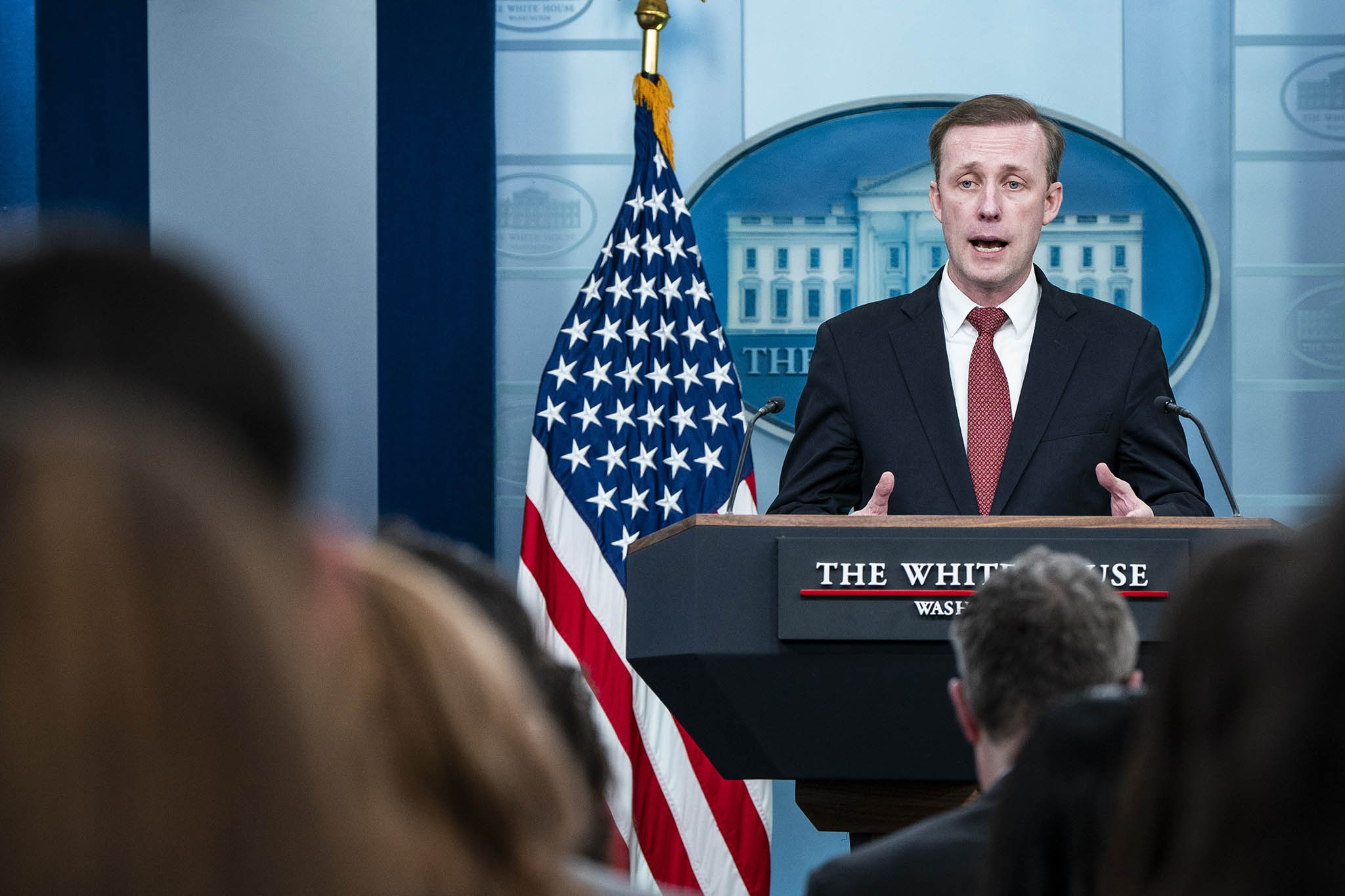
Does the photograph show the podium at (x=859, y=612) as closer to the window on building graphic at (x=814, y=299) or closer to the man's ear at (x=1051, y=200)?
the man's ear at (x=1051, y=200)

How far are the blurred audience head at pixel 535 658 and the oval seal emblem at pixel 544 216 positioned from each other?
3.25 meters

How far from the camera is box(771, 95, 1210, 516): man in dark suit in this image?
2.92 metres

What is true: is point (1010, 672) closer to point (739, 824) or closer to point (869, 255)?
point (739, 824)

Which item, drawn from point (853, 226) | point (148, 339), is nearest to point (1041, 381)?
point (853, 226)

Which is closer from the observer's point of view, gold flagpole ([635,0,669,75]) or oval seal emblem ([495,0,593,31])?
gold flagpole ([635,0,669,75])

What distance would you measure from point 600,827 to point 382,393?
10.9ft

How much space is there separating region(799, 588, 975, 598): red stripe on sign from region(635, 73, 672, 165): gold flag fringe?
8.15ft

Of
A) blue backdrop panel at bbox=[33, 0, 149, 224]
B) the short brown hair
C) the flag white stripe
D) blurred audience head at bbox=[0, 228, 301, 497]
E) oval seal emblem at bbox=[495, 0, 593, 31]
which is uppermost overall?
oval seal emblem at bbox=[495, 0, 593, 31]

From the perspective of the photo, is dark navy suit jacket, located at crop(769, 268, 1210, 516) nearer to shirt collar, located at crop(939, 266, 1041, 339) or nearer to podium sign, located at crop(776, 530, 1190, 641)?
shirt collar, located at crop(939, 266, 1041, 339)

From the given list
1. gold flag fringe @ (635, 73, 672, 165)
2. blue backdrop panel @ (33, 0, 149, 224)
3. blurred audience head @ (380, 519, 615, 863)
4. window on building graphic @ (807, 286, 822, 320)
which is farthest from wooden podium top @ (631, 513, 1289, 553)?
blue backdrop panel @ (33, 0, 149, 224)

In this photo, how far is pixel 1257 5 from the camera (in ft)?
15.3

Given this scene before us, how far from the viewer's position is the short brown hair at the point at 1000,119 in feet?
10.7

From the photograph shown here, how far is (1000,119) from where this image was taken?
3266mm

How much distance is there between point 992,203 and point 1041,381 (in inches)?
17.8
